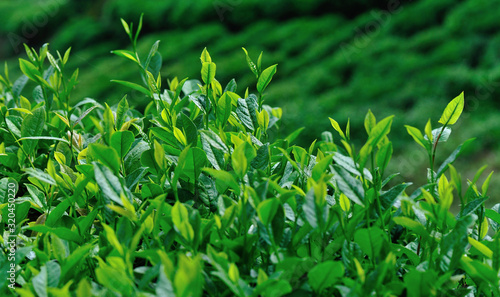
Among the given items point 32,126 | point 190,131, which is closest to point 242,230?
point 190,131

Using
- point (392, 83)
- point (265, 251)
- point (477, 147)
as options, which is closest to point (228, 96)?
point (265, 251)

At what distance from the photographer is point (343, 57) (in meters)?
6.83

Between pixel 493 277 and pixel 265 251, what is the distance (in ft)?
1.16

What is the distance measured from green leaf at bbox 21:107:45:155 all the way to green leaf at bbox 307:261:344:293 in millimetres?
772

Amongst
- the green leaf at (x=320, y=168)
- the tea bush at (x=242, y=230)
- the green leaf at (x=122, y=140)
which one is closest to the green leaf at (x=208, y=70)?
the tea bush at (x=242, y=230)

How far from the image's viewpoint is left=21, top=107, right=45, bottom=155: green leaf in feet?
3.97

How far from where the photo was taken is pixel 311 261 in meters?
0.82

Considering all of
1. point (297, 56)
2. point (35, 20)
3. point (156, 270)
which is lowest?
point (297, 56)

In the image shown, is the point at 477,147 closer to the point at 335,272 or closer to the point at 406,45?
the point at 406,45

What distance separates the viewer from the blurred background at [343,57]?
5570 mm

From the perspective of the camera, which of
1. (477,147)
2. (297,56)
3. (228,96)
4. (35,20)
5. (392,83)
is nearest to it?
(228,96)

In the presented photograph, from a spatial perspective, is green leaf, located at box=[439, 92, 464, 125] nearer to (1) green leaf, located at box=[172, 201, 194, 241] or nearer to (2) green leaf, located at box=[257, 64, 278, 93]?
(2) green leaf, located at box=[257, 64, 278, 93]

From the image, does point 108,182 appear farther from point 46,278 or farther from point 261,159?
point 261,159

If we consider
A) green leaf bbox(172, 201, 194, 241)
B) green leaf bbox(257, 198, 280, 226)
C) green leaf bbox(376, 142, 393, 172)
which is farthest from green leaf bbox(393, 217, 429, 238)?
green leaf bbox(172, 201, 194, 241)
